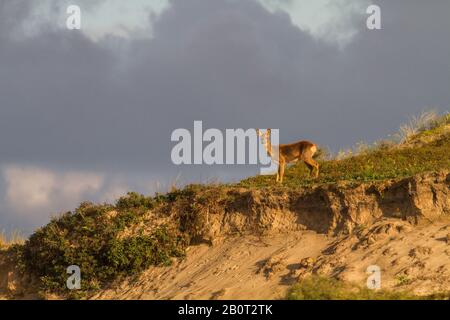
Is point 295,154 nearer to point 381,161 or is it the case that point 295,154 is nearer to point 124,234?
point 381,161

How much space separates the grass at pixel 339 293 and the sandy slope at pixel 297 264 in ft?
3.37

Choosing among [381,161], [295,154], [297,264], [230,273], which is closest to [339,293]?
[297,264]

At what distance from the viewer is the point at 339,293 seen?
57.6 feet

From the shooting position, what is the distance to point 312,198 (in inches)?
937

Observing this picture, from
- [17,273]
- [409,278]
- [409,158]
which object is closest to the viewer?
[409,278]

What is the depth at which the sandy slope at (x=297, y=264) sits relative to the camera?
20094mm

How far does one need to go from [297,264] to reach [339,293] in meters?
4.32

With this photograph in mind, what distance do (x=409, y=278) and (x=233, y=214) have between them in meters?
6.64

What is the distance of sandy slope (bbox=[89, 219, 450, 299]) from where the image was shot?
65.9 ft

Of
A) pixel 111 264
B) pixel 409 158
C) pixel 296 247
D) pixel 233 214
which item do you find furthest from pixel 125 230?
pixel 409 158

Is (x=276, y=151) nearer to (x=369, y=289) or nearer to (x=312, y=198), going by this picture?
(x=312, y=198)

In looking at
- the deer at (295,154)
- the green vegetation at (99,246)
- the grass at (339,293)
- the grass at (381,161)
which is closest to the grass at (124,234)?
the green vegetation at (99,246)
